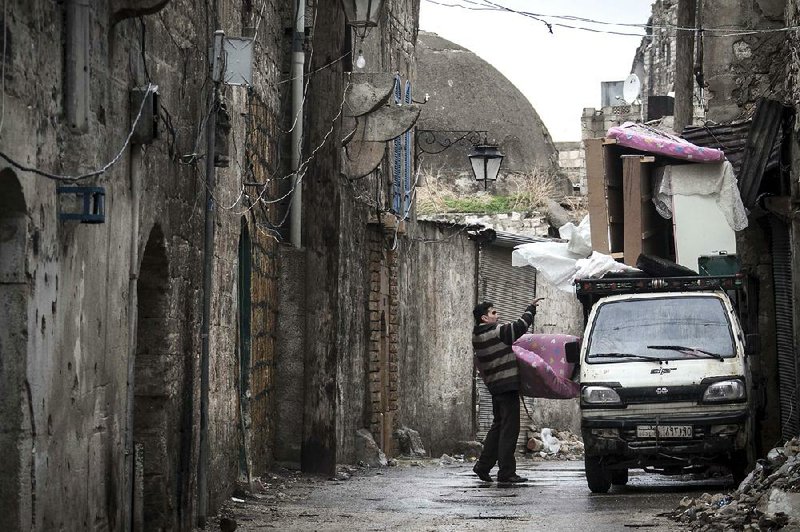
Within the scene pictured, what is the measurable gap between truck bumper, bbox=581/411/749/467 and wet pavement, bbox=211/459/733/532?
14.1 inches

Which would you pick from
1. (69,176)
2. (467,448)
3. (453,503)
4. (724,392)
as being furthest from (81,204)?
(467,448)

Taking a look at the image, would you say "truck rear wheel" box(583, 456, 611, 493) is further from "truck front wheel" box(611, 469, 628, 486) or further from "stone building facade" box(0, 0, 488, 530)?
"stone building facade" box(0, 0, 488, 530)

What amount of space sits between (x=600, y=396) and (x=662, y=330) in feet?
3.46

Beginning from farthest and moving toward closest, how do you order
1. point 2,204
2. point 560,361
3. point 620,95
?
point 620,95 < point 560,361 < point 2,204

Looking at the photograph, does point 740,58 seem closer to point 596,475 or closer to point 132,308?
point 596,475

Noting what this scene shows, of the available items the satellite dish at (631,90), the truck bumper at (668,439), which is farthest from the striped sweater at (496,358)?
the satellite dish at (631,90)

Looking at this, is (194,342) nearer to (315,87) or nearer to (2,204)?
(2,204)

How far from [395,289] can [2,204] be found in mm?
13978

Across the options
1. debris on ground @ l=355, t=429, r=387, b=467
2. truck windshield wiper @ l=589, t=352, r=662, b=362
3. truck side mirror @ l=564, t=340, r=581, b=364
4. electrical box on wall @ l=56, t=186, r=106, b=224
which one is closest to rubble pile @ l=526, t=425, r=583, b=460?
debris on ground @ l=355, t=429, r=387, b=467

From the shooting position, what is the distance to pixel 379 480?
14.7 m

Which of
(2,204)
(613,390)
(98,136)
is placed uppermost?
(98,136)

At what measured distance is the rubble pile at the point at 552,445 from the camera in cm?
2227

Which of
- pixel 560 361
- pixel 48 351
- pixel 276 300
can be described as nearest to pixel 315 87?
pixel 276 300

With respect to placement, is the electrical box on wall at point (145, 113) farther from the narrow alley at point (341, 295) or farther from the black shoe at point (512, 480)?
the black shoe at point (512, 480)
